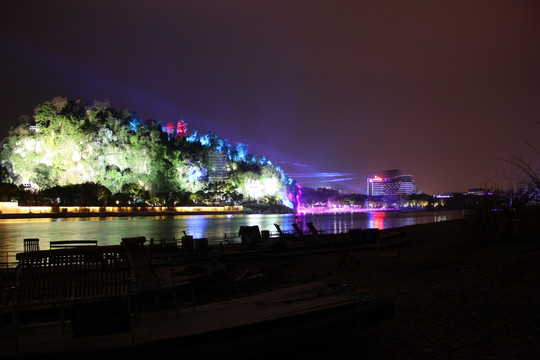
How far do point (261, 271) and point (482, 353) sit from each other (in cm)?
1096

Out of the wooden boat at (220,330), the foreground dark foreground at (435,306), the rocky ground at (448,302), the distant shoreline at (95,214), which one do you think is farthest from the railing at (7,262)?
the distant shoreline at (95,214)

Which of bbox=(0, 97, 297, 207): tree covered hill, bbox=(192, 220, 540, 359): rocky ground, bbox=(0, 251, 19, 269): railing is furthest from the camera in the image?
bbox=(0, 97, 297, 207): tree covered hill

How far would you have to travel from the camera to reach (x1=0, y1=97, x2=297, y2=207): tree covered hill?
102 metres

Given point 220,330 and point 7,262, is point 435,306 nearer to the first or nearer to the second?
point 220,330

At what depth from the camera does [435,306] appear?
812cm

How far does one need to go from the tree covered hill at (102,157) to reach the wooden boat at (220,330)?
4093 inches

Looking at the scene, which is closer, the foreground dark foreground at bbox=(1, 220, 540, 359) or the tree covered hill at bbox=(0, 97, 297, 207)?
the foreground dark foreground at bbox=(1, 220, 540, 359)

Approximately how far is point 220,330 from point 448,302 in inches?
214

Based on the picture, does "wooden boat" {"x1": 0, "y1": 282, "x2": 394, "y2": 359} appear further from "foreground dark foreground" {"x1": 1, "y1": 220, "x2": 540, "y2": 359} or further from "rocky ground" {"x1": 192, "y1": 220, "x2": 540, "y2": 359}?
"rocky ground" {"x1": 192, "y1": 220, "x2": 540, "y2": 359}

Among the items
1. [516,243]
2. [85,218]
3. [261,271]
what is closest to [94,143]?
[85,218]

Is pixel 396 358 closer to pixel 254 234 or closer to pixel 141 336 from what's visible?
pixel 141 336

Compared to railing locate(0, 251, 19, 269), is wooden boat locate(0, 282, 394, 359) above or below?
above

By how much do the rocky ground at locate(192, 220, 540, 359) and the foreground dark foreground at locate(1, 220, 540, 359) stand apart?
15mm

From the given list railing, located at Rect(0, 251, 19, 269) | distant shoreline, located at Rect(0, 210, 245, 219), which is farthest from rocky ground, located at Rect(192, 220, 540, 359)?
distant shoreline, located at Rect(0, 210, 245, 219)
